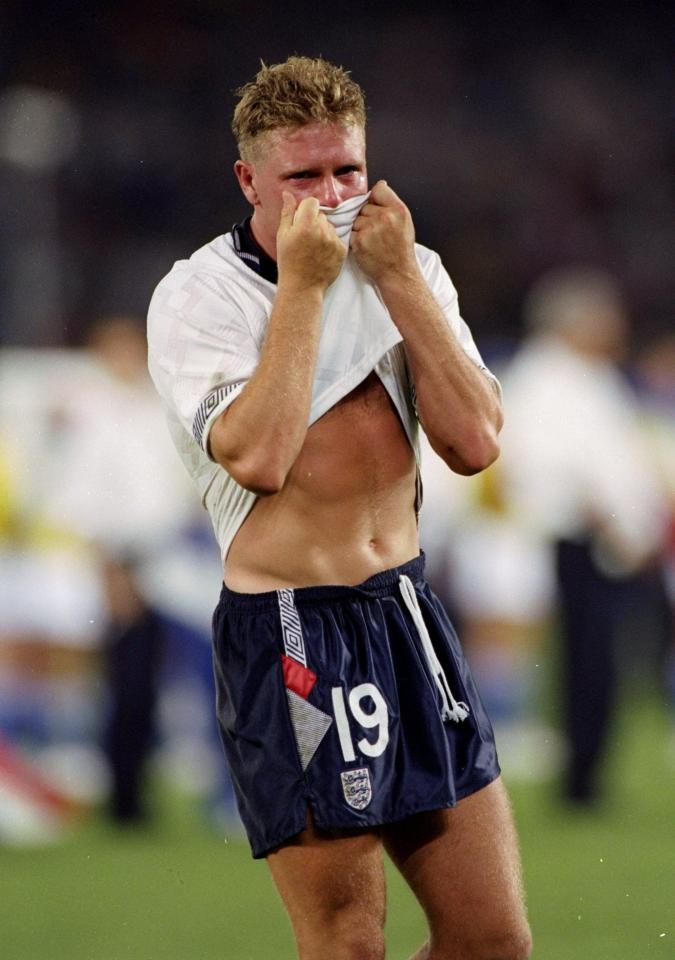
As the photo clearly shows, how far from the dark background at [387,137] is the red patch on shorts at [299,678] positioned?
16.2 ft

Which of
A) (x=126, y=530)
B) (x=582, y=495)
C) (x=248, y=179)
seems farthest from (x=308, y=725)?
(x=582, y=495)

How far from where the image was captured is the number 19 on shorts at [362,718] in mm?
3098

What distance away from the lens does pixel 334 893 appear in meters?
3.03

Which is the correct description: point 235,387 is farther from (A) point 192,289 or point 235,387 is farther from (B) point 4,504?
(B) point 4,504

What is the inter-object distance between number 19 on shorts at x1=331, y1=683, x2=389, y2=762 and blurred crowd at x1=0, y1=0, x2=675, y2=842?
4.08 metres

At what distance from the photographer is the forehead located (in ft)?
10.3

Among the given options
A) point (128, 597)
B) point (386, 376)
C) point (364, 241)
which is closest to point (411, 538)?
point (386, 376)

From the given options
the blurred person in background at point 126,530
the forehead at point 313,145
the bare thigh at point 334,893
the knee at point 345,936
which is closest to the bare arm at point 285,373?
the forehead at point 313,145

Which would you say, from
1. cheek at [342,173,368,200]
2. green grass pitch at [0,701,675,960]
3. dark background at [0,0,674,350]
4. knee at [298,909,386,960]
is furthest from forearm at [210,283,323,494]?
dark background at [0,0,674,350]

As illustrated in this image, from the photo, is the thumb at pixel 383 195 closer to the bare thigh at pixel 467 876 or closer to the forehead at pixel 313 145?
the forehead at pixel 313 145

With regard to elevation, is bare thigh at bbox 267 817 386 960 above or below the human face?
below

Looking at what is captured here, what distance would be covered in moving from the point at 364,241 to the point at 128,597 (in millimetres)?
4190

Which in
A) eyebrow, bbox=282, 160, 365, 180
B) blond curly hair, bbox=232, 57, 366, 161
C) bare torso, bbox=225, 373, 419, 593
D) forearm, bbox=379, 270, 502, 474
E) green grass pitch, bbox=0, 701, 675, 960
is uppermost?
blond curly hair, bbox=232, 57, 366, 161

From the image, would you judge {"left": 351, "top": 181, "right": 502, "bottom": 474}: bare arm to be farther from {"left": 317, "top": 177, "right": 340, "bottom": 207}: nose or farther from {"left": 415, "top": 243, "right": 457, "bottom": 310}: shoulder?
{"left": 415, "top": 243, "right": 457, "bottom": 310}: shoulder
